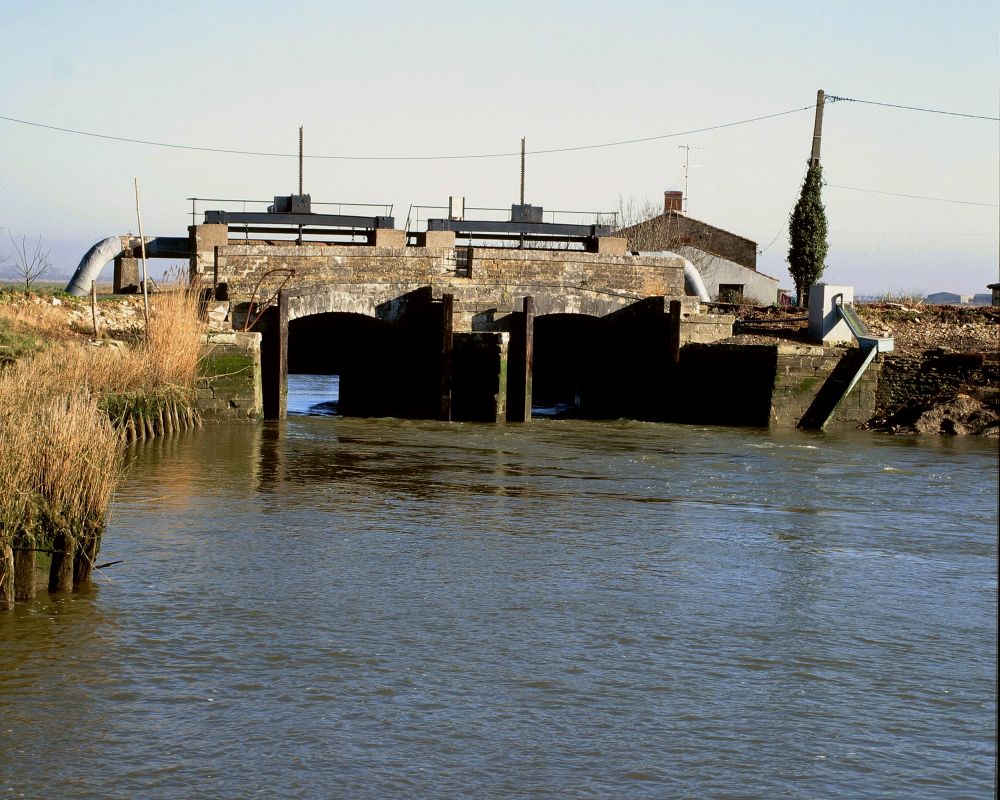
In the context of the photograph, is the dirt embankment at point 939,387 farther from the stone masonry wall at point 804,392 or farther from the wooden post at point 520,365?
the wooden post at point 520,365

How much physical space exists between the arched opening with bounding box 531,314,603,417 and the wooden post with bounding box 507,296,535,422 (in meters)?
2.66

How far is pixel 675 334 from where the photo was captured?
23922 mm

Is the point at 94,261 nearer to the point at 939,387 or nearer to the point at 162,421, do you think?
the point at 162,421

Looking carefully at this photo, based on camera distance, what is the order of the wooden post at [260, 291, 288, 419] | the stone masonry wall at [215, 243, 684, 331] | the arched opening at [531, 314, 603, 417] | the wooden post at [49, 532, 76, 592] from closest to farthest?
1. the wooden post at [49, 532, 76, 592]
2. the wooden post at [260, 291, 288, 419]
3. the stone masonry wall at [215, 243, 684, 331]
4. the arched opening at [531, 314, 603, 417]

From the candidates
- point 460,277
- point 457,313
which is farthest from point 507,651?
point 460,277

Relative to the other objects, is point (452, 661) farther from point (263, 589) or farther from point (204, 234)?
point (204, 234)

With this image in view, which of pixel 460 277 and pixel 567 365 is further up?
pixel 460 277

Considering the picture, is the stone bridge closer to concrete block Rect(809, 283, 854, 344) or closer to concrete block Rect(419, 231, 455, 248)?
concrete block Rect(419, 231, 455, 248)

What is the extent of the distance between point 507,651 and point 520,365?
16.5m

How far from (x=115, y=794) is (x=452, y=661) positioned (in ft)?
7.38

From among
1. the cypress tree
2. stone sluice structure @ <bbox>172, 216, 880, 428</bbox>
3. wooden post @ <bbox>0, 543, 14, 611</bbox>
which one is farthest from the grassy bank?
the cypress tree

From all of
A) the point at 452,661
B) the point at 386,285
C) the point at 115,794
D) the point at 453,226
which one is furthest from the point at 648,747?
the point at 453,226

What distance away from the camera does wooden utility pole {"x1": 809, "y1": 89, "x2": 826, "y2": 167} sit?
30297mm

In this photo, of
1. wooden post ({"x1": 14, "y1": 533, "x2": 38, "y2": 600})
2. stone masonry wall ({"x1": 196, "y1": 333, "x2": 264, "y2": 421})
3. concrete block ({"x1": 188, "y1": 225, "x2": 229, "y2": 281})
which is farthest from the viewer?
concrete block ({"x1": 188, "y1": 225, "x2": 229, "y2": 281})
